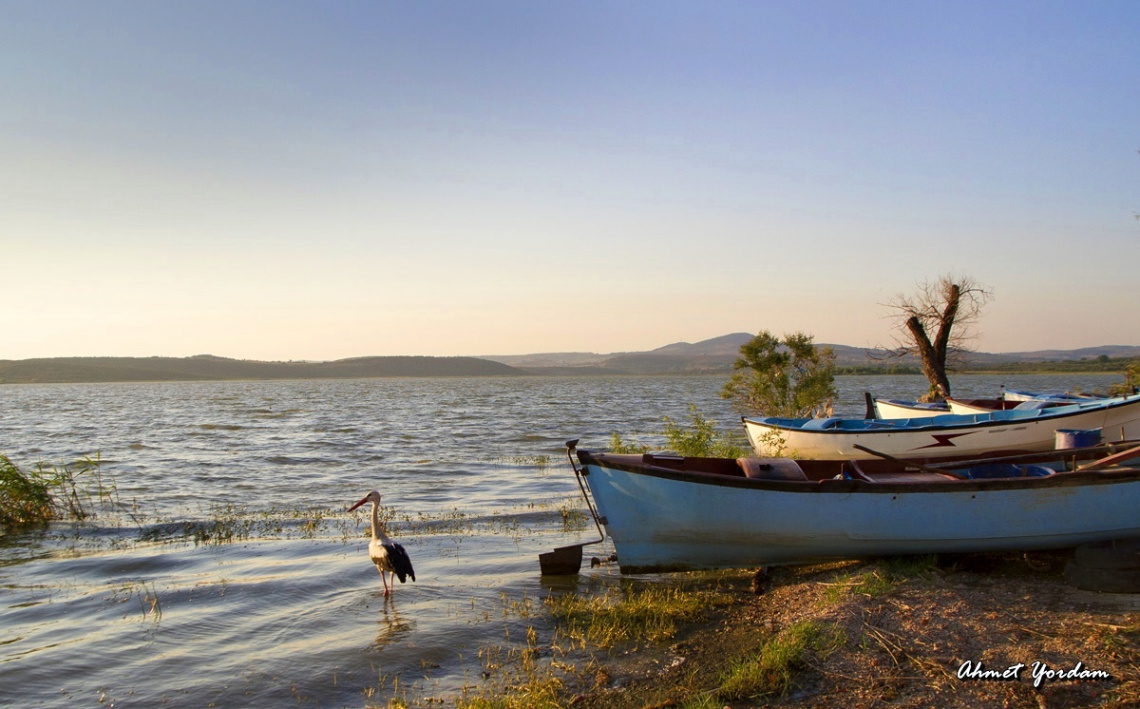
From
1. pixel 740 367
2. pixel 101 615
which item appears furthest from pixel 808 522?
pixel 740 367

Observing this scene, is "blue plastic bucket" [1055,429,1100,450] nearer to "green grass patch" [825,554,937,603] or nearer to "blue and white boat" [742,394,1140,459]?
"blue and white boat" [742,394,1140,459]

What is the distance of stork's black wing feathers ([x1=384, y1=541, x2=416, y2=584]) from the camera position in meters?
10.3

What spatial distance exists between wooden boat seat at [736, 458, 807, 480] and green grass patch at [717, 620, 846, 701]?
282 cm

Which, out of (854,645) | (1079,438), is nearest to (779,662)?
(854,645)

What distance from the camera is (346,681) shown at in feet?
25.1

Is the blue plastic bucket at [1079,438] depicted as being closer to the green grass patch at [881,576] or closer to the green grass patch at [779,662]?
the green grass patch at [881,576]

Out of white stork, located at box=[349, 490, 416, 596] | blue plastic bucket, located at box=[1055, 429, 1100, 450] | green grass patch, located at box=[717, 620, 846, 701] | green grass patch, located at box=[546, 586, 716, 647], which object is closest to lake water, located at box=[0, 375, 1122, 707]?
white stork, located at box=[349, 490, 416, 596]

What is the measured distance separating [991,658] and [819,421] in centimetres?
1195

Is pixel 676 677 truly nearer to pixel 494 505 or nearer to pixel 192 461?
pixel 494 505

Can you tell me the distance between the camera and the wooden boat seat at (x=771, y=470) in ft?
33.1

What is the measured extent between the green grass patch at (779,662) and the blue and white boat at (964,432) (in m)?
9.95

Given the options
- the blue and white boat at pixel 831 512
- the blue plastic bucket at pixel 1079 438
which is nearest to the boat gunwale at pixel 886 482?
the blue and white boat at pixel 831 512

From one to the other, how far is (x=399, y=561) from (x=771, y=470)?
5050 millimetres

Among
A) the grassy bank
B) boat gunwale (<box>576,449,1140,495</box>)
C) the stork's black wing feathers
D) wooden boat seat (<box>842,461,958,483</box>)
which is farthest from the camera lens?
the stork's black wing feathers
